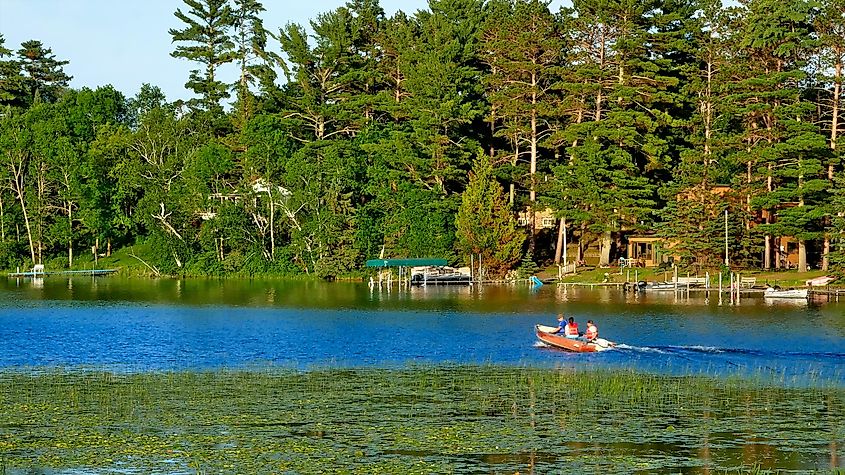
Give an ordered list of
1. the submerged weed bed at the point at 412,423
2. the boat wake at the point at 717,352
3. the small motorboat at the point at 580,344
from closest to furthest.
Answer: the submerged weed bed at the point at 412,423, the boat wake at the point at 717,352, the small motorboat at the point at 580,344

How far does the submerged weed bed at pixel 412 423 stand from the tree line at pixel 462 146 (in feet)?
141

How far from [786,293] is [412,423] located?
4457cm

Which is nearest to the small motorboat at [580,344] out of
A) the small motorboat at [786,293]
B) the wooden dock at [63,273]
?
the small motorboat at [786,293]

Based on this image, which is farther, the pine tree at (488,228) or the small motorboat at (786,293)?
the pine tree at (488,228)

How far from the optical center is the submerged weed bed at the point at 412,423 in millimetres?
21844

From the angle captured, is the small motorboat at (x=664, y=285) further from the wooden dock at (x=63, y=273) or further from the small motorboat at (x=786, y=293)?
the wooden dock at (x=63, y=273)

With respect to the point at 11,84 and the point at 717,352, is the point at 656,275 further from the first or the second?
the point at 11,84

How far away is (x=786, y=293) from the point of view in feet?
215

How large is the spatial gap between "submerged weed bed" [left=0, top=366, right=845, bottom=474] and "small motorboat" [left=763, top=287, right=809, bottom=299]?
110ft

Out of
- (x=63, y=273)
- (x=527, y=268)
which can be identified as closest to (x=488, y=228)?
(x=527, y=268)

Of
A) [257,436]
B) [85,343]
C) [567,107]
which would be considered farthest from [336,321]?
[567,107]

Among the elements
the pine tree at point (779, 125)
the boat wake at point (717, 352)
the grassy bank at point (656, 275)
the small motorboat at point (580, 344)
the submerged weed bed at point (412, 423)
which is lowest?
the submerged weed bed at point (412, 423)

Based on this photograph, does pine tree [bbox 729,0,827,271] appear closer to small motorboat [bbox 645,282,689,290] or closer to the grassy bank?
the grassy bank

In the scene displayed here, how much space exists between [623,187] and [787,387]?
4947cm
